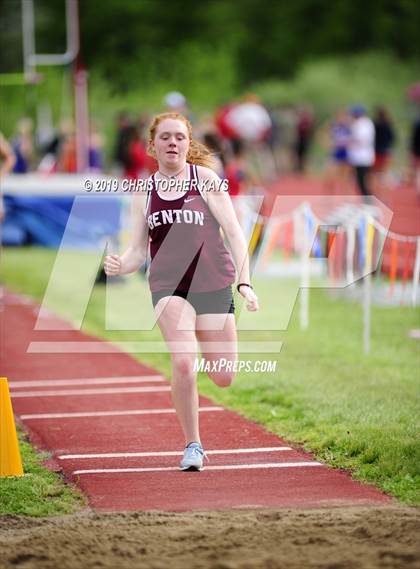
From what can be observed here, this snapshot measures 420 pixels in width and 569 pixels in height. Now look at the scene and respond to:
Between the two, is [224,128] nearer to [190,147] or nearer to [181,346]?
[190,147]

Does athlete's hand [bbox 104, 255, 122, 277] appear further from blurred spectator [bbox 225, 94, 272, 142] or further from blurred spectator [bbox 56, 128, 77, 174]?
blurred spectator [bbox 225, 94, 272, 142]

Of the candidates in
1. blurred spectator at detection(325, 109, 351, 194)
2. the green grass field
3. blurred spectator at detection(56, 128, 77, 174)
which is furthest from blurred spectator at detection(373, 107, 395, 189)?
the green grass field

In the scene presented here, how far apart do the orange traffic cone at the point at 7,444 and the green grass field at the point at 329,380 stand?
0.20 metres

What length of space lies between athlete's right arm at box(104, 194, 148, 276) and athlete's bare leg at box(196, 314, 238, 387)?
51 cm

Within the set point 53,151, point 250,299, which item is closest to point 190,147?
point 250,299

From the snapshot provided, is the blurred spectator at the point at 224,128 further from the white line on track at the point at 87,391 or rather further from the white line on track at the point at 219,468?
the white line on track at the point at 219,468

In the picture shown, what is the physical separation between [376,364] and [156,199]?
4.11 meters

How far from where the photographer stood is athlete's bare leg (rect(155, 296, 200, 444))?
6.88 meters

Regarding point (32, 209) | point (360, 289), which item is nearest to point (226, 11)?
point (32, 209)

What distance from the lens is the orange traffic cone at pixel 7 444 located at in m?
6.96

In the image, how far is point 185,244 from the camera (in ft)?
22.7

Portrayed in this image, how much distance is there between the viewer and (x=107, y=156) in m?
36.8

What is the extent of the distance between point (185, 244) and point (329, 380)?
3.27 meters

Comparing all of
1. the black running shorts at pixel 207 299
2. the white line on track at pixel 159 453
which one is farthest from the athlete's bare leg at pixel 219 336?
the white line on track at pixel 159 453
